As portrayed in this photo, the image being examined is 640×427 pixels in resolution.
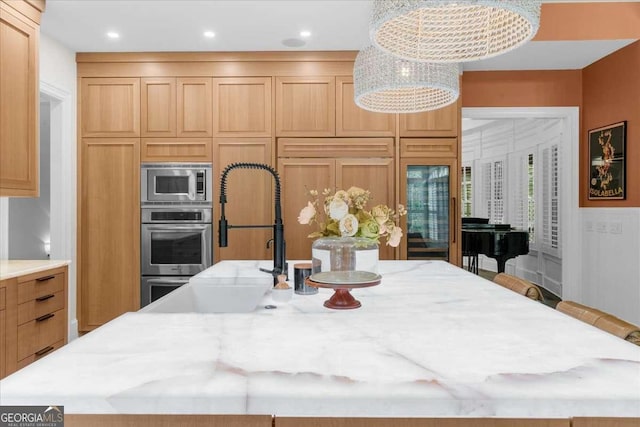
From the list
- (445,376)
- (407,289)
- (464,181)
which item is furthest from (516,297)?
(464,181)

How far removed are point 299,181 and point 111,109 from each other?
1805 millimetres

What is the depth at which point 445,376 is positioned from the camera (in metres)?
0.77

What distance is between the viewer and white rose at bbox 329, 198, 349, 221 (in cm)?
148

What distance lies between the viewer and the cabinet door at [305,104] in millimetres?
3666

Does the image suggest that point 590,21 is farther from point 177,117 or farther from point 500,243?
point 177,117

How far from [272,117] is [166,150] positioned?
1.00 metres

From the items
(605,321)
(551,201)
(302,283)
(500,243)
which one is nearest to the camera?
(605,321)

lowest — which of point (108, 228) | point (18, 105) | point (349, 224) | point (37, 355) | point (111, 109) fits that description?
point (37, 355)

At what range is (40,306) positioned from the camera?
251cm

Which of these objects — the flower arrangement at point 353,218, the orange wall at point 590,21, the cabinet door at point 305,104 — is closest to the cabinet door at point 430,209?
the cabinet door at point 305,104

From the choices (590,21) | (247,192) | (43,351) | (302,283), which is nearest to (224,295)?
(302,283)

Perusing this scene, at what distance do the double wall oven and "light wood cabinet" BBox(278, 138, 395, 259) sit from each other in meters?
0.71

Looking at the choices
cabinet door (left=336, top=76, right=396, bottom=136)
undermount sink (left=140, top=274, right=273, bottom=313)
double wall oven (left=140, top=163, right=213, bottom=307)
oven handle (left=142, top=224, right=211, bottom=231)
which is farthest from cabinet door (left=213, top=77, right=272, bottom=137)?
undermount sink (left=140, top=274, right=273, bottom=313)

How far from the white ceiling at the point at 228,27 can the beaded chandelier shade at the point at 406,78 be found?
3.63 ft
